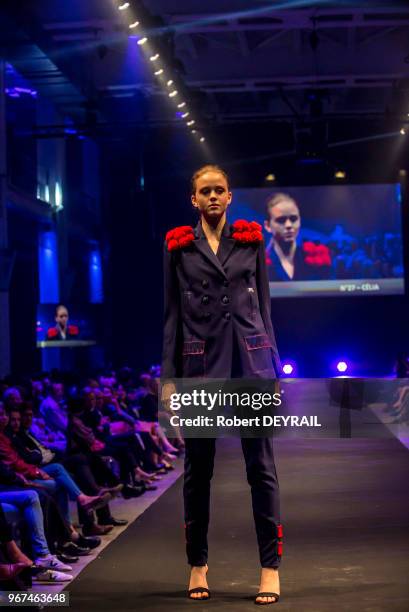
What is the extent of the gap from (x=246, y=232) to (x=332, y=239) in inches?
620

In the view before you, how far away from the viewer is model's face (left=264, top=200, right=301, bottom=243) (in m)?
19.0

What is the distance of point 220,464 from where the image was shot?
912cm

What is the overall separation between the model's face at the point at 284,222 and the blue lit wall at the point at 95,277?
15.1ft

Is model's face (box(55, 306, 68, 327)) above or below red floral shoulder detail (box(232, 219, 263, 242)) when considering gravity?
below

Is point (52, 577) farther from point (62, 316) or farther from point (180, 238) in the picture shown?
point (62, 316)

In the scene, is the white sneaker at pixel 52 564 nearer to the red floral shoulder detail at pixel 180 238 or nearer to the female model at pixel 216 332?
the female model at pixel 216 332

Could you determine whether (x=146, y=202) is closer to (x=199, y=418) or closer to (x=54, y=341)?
(x=54, y=341)

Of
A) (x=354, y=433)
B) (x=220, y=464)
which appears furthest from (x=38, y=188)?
(x=220, y=464)

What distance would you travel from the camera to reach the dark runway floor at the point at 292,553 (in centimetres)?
347

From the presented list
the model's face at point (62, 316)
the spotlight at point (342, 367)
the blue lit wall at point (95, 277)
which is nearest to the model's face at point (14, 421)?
the model's face at point (62, 316)

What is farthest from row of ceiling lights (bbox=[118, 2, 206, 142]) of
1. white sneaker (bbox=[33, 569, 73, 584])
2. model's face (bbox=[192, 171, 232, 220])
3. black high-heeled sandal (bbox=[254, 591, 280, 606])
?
black high-heeled sandal (bbox=[254, 591, 280, 606])

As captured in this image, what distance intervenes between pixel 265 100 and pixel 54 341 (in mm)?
7273

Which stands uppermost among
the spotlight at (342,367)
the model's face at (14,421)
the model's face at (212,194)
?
the model's face at (212,194)

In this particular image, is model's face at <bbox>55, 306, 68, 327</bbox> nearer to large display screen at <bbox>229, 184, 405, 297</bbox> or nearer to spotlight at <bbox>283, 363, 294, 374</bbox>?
large display screen at <bbox>229, 184, 405, 297</bbox>
